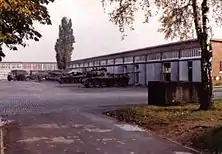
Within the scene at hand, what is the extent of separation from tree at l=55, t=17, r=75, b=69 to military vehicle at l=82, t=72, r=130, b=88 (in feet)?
148

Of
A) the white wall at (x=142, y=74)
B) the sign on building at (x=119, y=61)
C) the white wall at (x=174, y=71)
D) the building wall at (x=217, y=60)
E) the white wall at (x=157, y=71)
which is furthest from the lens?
the sign on building at (x=119, y=61)

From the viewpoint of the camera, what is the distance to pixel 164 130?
1434 cm

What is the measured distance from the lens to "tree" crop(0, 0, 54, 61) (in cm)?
959

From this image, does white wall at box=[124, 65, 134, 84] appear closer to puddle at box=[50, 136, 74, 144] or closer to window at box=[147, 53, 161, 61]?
window at box=[147, 53, 161, 61]

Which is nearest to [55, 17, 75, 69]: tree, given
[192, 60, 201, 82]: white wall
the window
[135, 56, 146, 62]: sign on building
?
[135, 56, 146, 62]: sign on building

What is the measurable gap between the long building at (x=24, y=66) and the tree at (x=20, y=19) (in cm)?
9379

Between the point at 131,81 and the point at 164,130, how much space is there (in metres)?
42.8

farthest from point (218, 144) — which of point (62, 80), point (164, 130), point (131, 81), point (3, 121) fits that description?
point (62, 80)

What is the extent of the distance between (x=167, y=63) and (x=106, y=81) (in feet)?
24.3

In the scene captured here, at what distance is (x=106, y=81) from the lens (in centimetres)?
5066

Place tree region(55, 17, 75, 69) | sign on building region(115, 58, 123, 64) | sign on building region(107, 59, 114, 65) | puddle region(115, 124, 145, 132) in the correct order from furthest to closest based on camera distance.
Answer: tree region(55, 17, 75, 69) < sign on building region(107, 59, 114, 65) < sign on building region(115, 58, 123, 64) < puddle region(115, 124, 145, 132)

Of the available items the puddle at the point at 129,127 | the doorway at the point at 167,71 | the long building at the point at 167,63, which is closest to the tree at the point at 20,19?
the puddle at the point at 129,127

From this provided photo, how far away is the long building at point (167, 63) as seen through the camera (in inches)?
1751

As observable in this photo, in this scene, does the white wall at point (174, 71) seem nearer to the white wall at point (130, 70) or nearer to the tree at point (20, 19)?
the white wall at point (130, 70)
